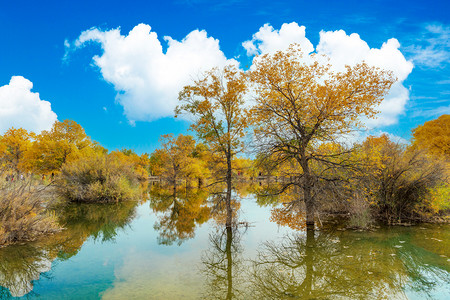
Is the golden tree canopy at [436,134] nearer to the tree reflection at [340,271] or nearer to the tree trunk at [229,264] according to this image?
the tree reflection at [340,271]

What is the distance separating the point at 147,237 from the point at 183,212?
23.1 ft

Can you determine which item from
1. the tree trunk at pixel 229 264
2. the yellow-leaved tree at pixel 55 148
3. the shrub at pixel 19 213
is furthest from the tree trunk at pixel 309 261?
the yellow-leaved tree at pixel 55 148

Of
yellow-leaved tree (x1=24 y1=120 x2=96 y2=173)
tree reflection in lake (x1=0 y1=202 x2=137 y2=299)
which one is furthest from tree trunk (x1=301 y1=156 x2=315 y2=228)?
yellow-leaved tree (x1=24 y1=120 x2=96 y2=173)

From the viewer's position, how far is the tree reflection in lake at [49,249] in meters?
7.01

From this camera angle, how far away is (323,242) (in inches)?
416

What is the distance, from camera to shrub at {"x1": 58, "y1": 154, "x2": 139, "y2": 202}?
23.4 m

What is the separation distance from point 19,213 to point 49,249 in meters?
1.92

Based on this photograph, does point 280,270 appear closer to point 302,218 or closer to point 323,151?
point 302,218

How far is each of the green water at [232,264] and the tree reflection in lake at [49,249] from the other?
0.03 meters

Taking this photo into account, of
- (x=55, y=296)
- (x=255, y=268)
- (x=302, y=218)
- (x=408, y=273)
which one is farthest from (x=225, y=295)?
(x=302, y=218)

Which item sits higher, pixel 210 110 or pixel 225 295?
pixel 210 110

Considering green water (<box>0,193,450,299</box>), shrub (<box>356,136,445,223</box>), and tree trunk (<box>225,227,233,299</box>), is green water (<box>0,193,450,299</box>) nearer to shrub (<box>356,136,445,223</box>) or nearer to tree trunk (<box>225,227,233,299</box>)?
tree trunk (<box>225,227,233,299</box>)

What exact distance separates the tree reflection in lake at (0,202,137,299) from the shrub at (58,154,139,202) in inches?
215

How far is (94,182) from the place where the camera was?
24.0 meters
